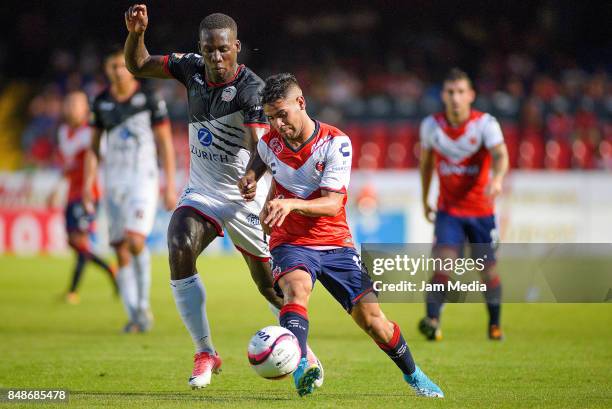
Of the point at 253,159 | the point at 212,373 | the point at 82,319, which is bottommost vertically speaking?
the point at 82,319

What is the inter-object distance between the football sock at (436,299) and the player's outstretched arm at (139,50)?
3.74 meters

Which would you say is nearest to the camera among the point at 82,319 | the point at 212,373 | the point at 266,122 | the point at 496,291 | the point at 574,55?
the point at 266,122

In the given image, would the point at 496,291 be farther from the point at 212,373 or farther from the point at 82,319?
the point at 82,319

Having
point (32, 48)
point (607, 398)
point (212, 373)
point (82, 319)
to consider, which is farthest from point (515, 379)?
point (32, 48)

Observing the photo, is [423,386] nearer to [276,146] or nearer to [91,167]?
[276,146]

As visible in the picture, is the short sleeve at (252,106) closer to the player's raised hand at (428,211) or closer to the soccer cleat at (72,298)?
the player's raised hand at (428,211)

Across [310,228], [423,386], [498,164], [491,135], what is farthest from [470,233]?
[310,228]

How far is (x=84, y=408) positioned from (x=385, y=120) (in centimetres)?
1903

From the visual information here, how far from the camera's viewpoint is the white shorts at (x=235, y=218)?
24.5 ft

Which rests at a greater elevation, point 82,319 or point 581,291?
point 581,291

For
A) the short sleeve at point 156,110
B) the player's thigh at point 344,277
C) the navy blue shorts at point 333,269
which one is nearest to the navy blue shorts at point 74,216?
the short sleeve at point 156,110

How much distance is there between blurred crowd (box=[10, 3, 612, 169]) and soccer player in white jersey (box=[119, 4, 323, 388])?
15.2 m

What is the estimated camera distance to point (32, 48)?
29.9 metres

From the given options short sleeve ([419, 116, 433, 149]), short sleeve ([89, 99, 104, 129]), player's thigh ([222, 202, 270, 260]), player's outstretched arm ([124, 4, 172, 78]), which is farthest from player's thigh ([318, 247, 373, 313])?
short sleeve ([89, 99, 104, 129])
